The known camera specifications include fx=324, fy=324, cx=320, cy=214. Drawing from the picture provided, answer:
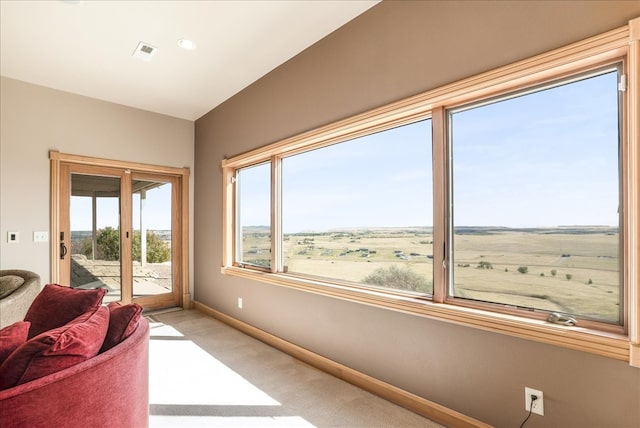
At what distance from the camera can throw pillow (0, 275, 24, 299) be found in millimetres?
2523

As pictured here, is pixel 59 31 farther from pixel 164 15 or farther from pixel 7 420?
pixel 7 420

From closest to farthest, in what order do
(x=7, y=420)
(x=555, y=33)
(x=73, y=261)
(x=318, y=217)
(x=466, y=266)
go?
(x=7, y=420), (x=555, y=33), (x=466, y=266), (x=318, y=217), (x=73, y=261)

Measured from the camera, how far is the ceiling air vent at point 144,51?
2947 mm

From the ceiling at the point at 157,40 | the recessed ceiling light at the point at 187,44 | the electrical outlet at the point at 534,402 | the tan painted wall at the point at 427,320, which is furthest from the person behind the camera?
the recessed ceiling light at the point at 187,44

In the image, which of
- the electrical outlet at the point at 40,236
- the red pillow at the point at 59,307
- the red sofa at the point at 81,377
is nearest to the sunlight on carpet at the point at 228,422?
the red sofa at the point at 81,377

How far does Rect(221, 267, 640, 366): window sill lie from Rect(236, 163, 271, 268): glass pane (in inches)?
47.4

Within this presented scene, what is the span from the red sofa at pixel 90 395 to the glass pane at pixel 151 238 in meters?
3.49

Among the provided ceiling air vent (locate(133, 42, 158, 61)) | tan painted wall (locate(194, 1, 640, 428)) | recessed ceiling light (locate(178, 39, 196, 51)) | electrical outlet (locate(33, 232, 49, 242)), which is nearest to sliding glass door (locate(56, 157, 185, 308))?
electrical outlet (locate(33, 232, 49, 242))

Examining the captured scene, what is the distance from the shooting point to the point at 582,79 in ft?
5.26

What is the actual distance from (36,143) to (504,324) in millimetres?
4849

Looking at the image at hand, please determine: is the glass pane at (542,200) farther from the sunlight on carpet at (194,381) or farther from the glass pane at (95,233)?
the glass pane at (95,233)

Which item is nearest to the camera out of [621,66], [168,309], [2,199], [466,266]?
[621,66]

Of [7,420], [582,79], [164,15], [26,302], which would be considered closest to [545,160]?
[582,79]

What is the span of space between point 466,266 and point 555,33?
51.3 inches
